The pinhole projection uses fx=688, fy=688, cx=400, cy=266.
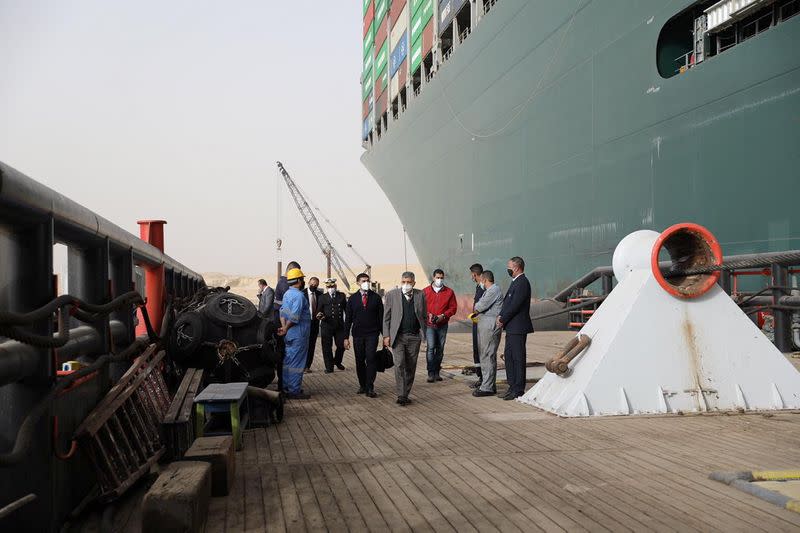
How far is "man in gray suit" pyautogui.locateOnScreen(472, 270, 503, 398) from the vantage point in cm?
835

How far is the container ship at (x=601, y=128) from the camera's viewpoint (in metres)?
11.8

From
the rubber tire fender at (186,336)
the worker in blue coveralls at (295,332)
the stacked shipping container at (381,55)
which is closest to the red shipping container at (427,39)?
the stacked shipping container at (381,55)

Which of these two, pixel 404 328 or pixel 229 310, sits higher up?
pixel 229 310

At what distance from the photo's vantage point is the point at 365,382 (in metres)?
8.79

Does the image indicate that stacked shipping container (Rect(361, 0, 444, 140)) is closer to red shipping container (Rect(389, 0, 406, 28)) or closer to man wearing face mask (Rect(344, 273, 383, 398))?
red shipping container (Rect(389, 0, 406, 28))

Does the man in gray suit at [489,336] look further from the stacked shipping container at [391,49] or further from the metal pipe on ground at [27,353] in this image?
the stacked shipping container at [391,49]

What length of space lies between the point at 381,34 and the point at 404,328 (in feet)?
123

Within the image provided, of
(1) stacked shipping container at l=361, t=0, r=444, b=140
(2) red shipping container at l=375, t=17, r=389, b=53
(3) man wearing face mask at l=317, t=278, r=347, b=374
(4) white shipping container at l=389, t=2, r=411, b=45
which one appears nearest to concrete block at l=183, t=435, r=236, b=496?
(3) man wearing face mask at l=317, t=278, r=347, b=374

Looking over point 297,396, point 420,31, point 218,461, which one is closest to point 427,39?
point 420,31

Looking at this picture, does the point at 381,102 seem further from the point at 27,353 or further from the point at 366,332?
the point at 27,353

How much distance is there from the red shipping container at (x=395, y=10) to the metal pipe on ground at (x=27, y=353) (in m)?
34.9

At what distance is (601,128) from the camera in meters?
16.2

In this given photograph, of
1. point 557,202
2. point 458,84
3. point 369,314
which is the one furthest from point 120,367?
point 458,84

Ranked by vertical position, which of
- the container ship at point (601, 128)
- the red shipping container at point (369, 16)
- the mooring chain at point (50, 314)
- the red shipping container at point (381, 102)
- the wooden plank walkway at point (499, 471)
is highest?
the red shipping container at point (369, 16)
